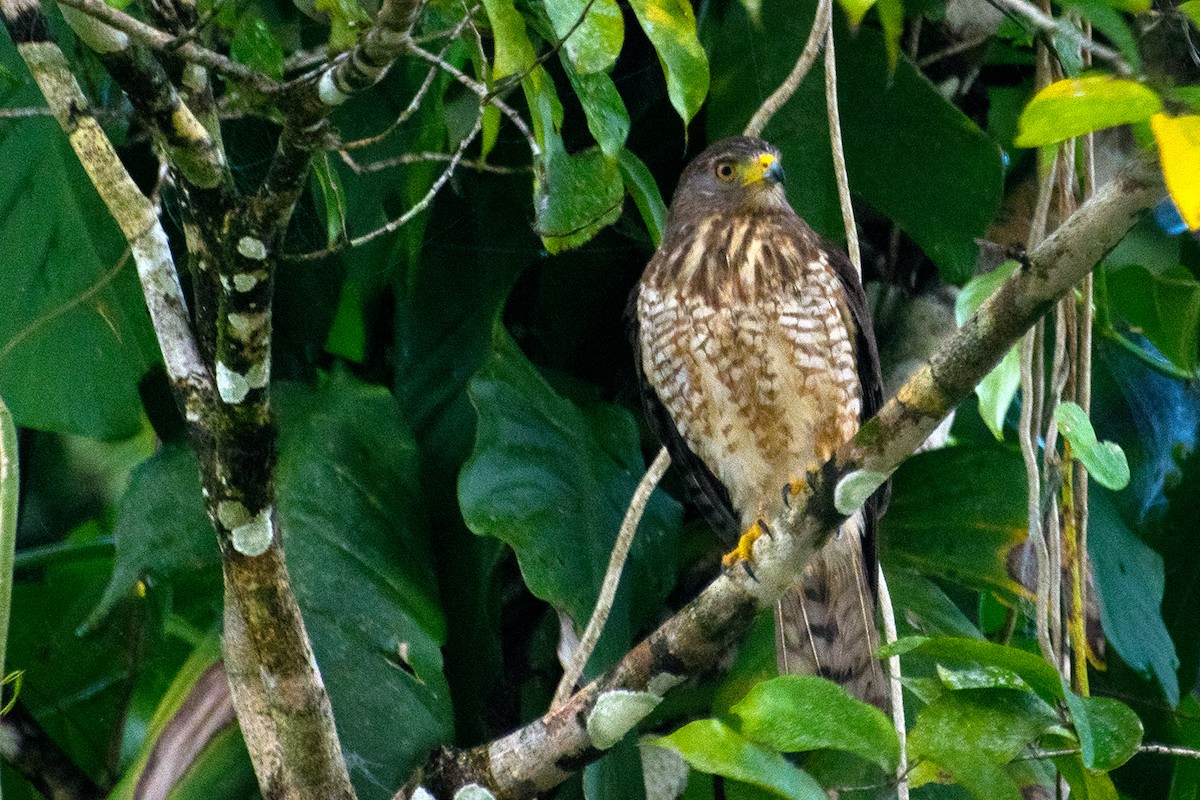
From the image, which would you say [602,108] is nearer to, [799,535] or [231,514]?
[799,535]

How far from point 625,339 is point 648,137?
0.47 metres

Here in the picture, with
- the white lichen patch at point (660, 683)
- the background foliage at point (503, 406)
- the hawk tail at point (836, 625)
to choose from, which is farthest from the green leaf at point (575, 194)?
the hawk tail at point (836, 625)

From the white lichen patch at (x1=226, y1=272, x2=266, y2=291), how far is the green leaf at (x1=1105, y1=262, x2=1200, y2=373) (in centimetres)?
197

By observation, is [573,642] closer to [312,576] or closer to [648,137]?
[312,576]

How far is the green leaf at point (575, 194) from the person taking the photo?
1956 mm

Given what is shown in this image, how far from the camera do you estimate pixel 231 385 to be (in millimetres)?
1751

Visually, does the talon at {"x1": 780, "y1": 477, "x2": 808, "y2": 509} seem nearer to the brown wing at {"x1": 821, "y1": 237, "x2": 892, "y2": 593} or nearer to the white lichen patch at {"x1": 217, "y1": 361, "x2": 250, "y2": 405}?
the brown wing at {"x1": 821, "y1": 237, "x2": 892, "y2": 593}

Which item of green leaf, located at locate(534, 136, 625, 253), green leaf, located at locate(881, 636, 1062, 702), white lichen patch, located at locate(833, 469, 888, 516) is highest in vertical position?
green leaf, located at locate(534, 136, 625, 253)

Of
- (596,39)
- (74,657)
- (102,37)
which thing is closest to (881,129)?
(596,39)

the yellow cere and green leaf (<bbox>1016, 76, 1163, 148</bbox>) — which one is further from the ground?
green leaf (<bbox>1016, 76, 1163, 148</bbox>)

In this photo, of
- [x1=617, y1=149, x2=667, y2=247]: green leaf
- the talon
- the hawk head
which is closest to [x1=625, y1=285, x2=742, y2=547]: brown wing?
the talon

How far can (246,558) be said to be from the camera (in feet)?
5.98

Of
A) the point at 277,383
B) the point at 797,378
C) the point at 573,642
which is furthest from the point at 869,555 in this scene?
the point at 277,383

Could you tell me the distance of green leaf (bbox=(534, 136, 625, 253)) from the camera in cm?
196
